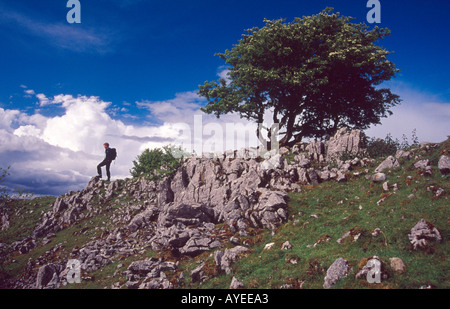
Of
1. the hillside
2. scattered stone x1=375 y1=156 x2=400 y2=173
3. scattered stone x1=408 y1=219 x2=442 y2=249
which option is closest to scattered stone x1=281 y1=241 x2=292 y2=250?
the hillside

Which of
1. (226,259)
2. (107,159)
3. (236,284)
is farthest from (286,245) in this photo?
(107,159)

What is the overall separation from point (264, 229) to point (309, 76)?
20.3 m

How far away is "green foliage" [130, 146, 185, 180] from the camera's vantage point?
31644 mm

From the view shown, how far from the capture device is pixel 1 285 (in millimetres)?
20562

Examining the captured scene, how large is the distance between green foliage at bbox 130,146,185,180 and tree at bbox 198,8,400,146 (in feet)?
33.2

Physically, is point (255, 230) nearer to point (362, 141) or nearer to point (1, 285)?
point (362, 141)

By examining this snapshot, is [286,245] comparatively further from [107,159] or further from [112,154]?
[107,159]

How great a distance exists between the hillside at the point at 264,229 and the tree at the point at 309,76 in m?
8.77

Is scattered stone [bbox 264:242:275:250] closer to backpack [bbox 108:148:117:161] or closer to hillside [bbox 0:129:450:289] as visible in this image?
hillside [bbox 0:129:450:289]

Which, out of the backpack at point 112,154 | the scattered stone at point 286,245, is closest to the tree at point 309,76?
the backpack at point 112,154

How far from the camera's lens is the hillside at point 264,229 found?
11.9 meters

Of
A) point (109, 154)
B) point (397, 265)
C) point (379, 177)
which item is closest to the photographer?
point (397, 265)

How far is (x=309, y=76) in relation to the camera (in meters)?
30.8

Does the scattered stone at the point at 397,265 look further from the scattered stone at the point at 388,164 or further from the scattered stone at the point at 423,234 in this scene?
the scattered stone at the point at 388,164
